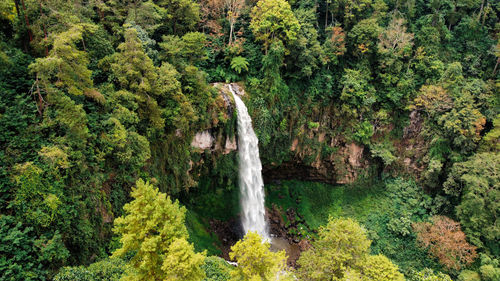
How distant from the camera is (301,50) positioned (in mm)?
22953

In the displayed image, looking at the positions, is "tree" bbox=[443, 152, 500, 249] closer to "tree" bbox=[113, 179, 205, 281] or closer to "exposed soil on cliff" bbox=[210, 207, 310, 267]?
"exposed soil on cliff" bbox=[210, 207, 310, 267]

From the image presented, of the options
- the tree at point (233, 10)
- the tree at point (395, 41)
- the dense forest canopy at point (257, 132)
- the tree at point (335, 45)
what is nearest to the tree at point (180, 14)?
the dense forest canopy at point (257, 132)

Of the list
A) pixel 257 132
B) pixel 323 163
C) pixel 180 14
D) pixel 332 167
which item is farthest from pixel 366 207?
pixel 180 14

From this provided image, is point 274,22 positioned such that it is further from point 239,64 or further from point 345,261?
point 345,261

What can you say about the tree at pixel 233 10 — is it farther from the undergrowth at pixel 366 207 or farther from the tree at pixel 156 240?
the tree at pixel 156 240

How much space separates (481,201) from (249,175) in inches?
702

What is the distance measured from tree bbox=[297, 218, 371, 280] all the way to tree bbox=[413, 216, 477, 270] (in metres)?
12.0

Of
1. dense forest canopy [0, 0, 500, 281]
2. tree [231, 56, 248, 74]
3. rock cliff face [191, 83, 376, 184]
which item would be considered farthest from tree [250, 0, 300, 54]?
rock cliff face [191, 83, 376, 184]

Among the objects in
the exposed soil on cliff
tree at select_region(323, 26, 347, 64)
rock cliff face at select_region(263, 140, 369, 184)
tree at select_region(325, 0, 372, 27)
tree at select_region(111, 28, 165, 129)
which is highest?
tree at select_region(325, 0, 372, 27)

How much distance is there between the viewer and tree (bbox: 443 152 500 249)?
1975 centimetres

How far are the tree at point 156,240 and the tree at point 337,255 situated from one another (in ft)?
20.8

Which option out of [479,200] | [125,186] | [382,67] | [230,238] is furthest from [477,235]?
[125,186]

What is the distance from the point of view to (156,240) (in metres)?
8.98

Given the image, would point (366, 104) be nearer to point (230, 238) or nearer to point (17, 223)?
point (230, 238)
